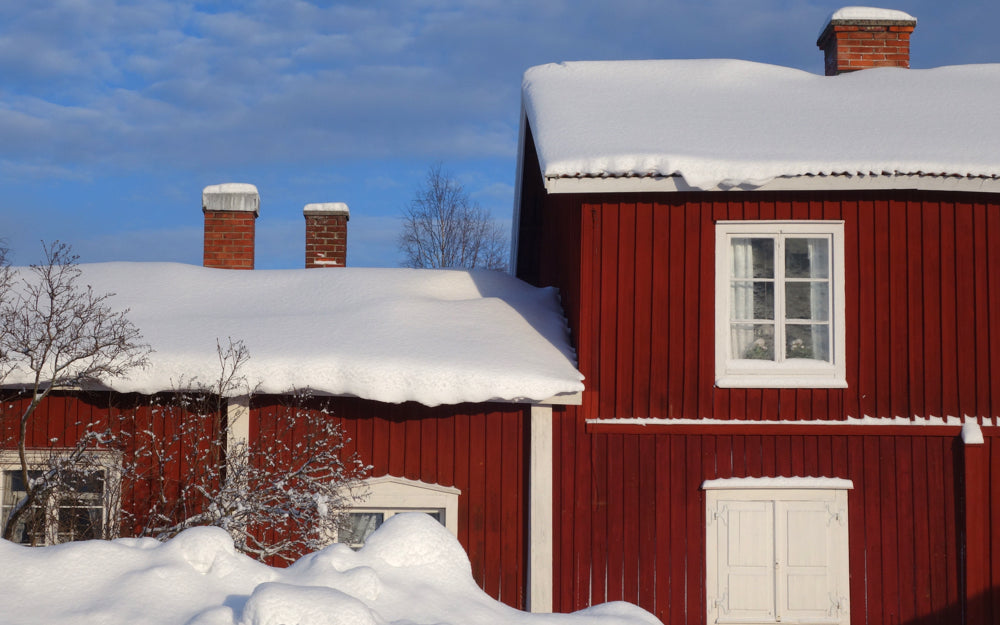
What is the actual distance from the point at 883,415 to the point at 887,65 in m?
5.57

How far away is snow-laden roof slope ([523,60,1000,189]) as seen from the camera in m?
7.88

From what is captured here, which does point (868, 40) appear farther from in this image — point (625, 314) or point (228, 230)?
point (228, 230)

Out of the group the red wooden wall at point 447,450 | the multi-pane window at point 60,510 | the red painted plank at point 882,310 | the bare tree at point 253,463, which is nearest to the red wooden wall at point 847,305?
the red painted plank at point 882,310

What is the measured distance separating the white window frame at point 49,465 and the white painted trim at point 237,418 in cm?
94

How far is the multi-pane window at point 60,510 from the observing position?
7109mm

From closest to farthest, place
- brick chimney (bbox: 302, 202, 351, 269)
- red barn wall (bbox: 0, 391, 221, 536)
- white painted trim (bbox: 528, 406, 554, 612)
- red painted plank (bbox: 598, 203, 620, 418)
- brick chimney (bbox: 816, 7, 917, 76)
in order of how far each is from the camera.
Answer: white painted trim (bbox: 528, 406, 554, 612) → red barn wall (bbox: 0, 391, 221, 536) → red painted plank (bbox: 598, 203, 620, 418) → brick chimney (bbox: 816, 7, 917, 76) → brick chimney (bbox: 302, 202, 351, 269)

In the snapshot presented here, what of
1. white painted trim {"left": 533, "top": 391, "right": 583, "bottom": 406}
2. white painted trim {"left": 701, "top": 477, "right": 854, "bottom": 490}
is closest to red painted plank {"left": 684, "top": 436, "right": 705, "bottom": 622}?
white painted trim {"left": 701, "top": 477, "right": 854, "bottom": 490}

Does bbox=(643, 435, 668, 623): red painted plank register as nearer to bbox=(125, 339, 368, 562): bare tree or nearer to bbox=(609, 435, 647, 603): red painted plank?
bbox=(609, 435, 647, 603): red painted plank

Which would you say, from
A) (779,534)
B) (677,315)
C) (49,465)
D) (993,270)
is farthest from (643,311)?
(49,465)

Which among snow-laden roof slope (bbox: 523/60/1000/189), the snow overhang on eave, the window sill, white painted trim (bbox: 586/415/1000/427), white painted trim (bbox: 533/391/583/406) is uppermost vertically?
snow-laden roof slope (bbox: 523/60/1000/189)

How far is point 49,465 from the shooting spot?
23.1ft

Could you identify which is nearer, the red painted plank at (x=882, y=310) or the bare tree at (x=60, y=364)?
the bare tree at (x=60, y=364)

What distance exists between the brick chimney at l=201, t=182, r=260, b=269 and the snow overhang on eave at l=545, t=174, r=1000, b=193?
539cm

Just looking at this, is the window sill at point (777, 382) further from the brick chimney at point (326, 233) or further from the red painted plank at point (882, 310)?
the brick chimney at point (326, 233)
